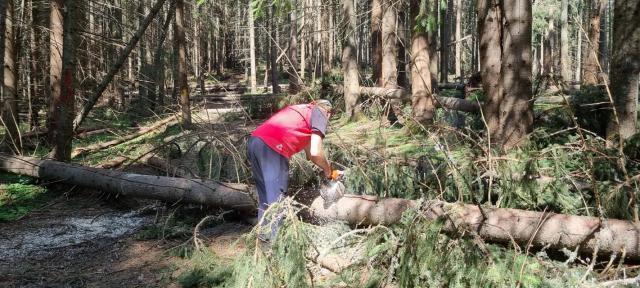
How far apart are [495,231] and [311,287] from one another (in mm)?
1620

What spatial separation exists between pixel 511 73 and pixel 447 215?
3.46m

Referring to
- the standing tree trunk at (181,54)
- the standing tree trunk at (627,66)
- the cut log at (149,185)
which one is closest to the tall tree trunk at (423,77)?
the standing tree trunk at (627,66)

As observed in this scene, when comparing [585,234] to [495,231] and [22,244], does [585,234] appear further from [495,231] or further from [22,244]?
[22,244]

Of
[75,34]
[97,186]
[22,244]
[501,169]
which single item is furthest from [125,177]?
[501,169]

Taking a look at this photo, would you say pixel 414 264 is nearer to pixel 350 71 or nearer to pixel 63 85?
pixel 63 85

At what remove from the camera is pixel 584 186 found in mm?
4250

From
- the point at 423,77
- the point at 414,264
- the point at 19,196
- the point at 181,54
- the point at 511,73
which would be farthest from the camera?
the point at 181,54

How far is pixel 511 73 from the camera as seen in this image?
5793mm

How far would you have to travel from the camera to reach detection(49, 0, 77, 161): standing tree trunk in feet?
25.4

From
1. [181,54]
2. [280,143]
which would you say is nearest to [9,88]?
[181,54]

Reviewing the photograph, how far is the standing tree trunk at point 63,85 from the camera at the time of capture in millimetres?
7754

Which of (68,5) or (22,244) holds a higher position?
(68,5)

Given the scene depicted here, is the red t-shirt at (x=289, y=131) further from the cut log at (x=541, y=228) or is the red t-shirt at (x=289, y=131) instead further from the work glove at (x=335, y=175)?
the cut log at (x=541, y=228)

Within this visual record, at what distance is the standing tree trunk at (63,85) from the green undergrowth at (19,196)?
0.67 m
